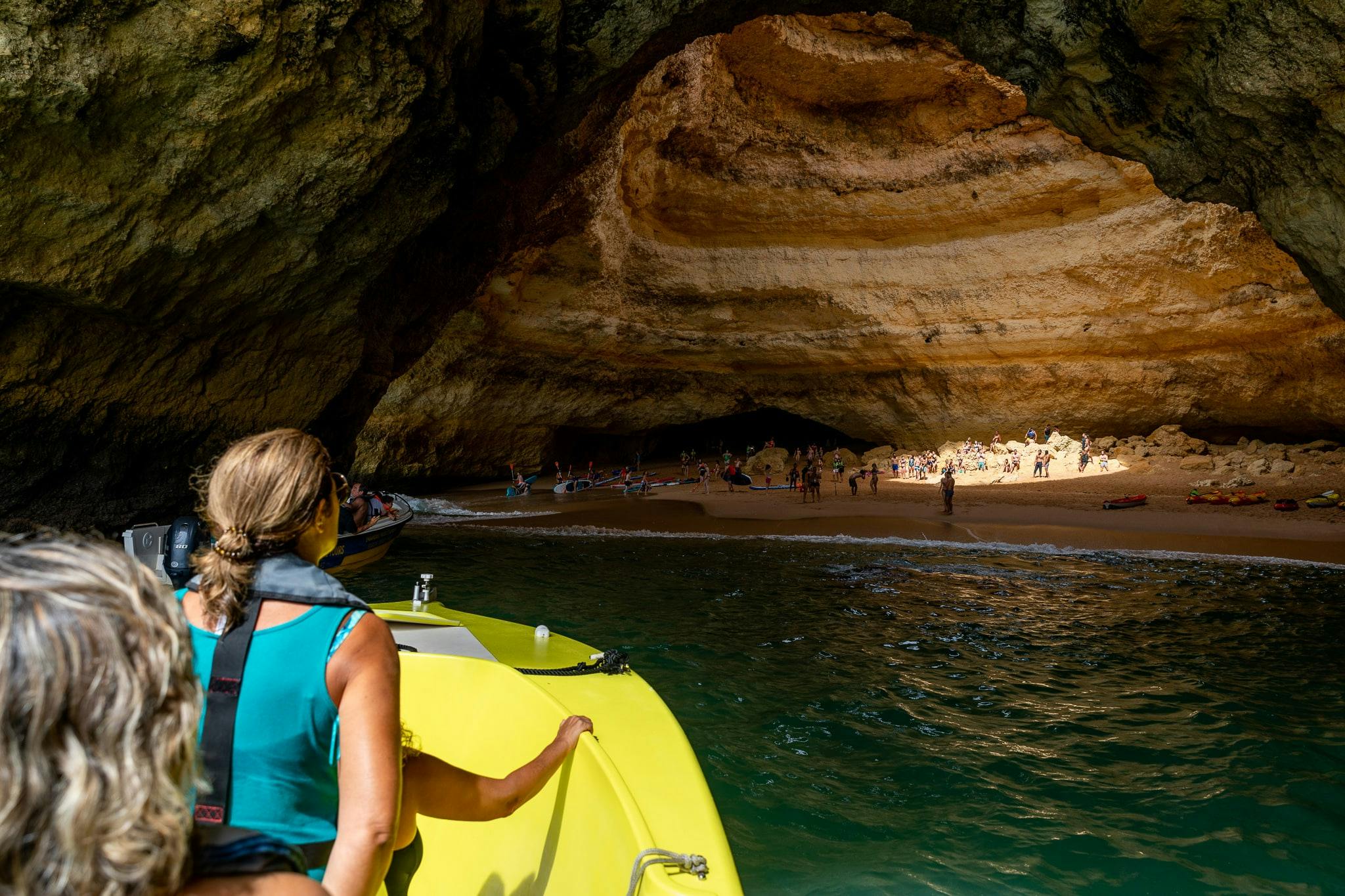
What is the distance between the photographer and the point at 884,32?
1933 centimetres

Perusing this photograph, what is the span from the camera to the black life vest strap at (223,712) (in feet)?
4.67

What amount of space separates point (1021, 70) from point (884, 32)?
11619 millimetres

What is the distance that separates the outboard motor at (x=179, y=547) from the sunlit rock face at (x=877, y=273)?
12.4 metres

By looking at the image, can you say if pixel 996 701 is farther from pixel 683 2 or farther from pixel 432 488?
pixel 432 488

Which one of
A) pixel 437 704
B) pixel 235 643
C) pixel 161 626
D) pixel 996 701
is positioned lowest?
pixel 996 701

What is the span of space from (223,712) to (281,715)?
0.10m

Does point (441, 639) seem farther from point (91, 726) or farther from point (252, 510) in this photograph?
point (91, 726)

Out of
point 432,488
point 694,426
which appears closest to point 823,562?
point 432,488

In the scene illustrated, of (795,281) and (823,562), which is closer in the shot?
(823,562)

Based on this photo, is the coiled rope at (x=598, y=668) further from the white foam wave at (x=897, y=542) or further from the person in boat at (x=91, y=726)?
the white foam wave at (x=897, y=542)

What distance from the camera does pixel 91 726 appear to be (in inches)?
28.0

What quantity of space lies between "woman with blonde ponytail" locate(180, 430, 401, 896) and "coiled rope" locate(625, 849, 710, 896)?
855 mm

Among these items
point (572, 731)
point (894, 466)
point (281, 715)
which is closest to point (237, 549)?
point (281, 715)

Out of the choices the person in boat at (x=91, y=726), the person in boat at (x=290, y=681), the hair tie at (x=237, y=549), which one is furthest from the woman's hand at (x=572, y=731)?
the person in boat at (x=91, y=726)
